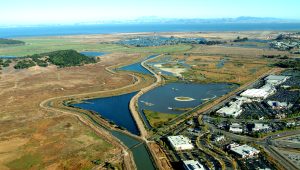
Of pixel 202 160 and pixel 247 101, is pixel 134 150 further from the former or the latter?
pixel 247 101

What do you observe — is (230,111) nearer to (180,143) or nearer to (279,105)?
(279,105)

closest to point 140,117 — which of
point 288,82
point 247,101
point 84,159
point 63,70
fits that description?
point 84,159

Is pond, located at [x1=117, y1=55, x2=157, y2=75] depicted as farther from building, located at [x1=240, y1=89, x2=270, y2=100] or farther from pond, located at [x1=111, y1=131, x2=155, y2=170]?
pond, located at [x1=111, y1=131, x2=155, y2=170]

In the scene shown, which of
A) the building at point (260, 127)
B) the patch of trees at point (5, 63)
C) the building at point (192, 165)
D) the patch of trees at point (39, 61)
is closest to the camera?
the building at point (192, 165)

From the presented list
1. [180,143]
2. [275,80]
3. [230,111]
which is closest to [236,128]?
[230,111]

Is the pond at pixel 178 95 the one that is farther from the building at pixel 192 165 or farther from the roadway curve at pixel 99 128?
the building at pixel 192 165

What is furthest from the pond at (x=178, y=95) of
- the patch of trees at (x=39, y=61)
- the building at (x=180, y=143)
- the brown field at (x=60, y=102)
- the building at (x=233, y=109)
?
the patch of trees at (x=39, y=61)

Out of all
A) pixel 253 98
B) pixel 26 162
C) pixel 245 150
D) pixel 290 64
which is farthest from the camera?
pixel 290 64
